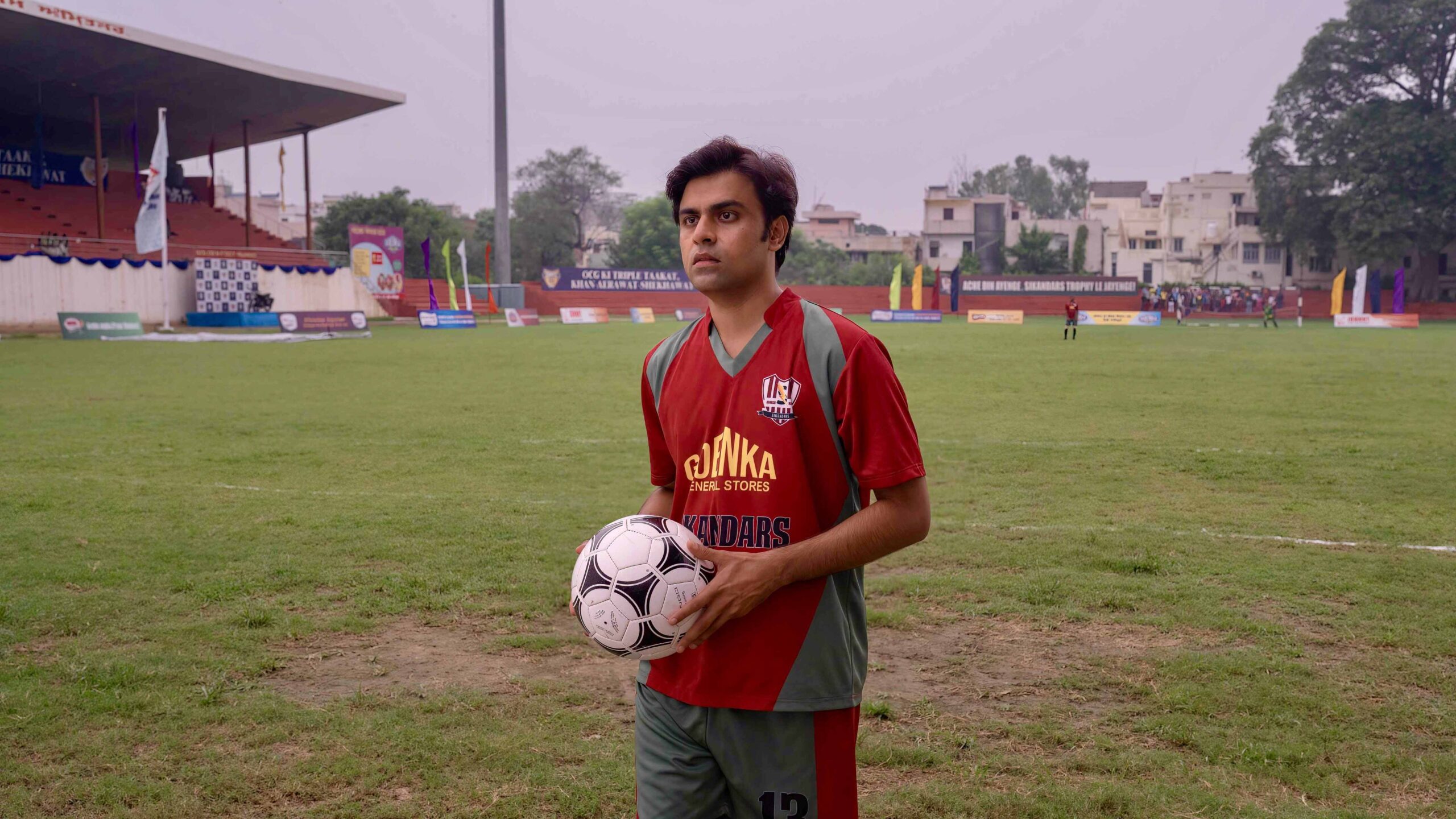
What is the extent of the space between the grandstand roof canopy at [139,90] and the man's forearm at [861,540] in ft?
135

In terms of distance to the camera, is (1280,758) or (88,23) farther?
(88,23)

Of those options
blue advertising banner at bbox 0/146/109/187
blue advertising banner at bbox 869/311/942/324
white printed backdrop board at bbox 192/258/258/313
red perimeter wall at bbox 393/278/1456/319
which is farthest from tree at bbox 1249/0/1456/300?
blue advertising banner at bbox 0/146/109/187

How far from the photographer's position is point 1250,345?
31.1m

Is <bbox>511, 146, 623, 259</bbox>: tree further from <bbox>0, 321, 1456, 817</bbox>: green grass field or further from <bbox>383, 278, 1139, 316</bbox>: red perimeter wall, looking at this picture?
<bbox>0, 321, 1456, 817</bbox>: green grass field

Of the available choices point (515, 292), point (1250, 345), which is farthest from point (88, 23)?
point (1250, 345)

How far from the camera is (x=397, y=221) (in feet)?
256

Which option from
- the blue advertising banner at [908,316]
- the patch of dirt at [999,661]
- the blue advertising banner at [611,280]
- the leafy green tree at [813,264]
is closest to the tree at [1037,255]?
the leafy green tree at [813,264]

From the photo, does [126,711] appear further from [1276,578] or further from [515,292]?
[515,292]

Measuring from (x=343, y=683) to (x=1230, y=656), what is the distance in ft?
14.0

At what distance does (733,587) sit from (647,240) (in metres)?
86.9

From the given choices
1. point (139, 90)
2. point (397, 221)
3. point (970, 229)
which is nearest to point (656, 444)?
point (139, 90)

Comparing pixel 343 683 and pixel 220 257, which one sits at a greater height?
pixel 220 257

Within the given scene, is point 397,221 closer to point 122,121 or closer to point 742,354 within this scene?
point 122,121

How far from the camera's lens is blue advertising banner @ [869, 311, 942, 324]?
5603 centimetres
